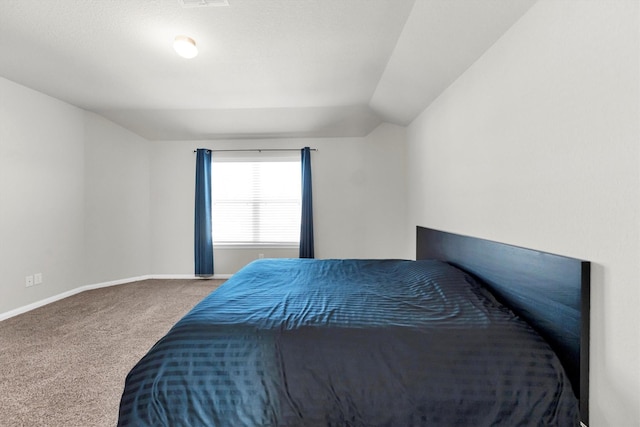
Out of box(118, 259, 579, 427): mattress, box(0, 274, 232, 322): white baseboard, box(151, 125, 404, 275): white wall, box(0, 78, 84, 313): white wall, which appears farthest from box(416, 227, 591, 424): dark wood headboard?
box(0, 78, 84, 313): white wall

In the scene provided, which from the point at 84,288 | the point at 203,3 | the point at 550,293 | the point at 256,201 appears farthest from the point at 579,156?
the point at 84,288

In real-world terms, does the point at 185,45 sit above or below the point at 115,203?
above

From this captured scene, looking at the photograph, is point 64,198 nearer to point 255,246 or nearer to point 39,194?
point 39,194

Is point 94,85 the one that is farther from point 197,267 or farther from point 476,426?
point 476,426

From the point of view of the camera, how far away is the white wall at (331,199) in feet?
13.1

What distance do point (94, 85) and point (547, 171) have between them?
158 inches

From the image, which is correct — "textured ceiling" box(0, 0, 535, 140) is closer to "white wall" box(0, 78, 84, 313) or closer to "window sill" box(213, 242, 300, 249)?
"white wall" box(0, 78, 84, 313)

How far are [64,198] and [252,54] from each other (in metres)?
3.05

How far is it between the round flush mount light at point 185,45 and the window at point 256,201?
2.15 m

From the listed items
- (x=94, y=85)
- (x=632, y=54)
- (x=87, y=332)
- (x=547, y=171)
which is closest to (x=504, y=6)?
(x=632, y=54)

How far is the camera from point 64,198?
10.9ft

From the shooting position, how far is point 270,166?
13.8ft

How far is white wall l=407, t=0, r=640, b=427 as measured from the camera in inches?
38.0

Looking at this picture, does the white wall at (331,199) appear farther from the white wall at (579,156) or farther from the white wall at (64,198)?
the white wall at (579,156)
